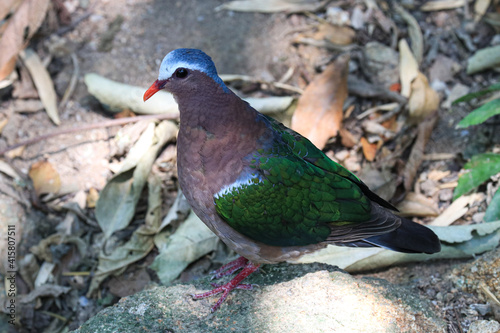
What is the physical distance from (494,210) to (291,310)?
2.09 meters

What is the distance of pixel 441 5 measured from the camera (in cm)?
650

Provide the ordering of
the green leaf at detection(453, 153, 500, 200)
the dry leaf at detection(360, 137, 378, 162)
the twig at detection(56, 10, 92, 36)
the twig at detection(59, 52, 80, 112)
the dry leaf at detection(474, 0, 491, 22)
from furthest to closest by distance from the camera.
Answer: the twig at detection(56, 10, 92, 36)
the dry leaf at detection(474, 0, 491, 22)
the twig at detection(59, 52, 80, 112)
the dry leaf at detection(360, 137, 378, 162)
the green leaf at detection(453, 153, 500, 200)

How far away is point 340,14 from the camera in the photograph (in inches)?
257

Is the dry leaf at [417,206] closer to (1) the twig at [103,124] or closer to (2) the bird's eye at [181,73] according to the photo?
(1) the twig at [103,124]

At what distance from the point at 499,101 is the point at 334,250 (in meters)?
2.00

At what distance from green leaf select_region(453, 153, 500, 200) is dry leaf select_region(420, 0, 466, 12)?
9.11 feet

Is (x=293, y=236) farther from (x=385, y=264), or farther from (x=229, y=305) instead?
(x=385, y=264)

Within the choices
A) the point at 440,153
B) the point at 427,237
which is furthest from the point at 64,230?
the point at 440,153

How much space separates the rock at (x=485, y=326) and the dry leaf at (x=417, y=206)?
167cm

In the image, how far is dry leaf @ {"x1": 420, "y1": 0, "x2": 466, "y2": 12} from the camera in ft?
21.2

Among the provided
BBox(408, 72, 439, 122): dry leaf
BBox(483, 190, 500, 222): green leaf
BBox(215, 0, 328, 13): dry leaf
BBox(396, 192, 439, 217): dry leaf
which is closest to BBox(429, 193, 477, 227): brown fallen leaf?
BBox(396, 192, 439, 217): dry leaf

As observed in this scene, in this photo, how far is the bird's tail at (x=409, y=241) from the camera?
3535 mm

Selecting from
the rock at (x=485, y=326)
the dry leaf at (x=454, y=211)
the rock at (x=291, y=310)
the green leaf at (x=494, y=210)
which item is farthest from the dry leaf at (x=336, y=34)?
the rock at (x=485, y=326)

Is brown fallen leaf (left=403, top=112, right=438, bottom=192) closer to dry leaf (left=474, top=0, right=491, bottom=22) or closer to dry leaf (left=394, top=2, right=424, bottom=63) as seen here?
dry leaf (left=394, top=2, right=424, bottom=63)
